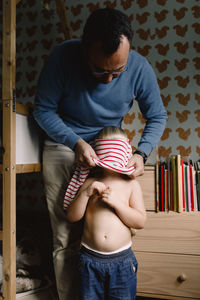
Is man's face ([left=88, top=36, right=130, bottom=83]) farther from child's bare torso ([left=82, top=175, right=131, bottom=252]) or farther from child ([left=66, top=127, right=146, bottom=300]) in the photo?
child's bare torso ([left=82, top=175, right=131, bottom=252])

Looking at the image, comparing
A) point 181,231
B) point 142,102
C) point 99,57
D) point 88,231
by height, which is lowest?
point 181,231

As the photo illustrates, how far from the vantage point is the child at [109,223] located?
3.06 feet

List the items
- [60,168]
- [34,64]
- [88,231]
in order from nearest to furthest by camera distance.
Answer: [88,231], [60,168], [34,64]

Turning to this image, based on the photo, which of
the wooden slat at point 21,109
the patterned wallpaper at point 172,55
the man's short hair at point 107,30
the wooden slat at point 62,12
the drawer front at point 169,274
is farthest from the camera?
the patterned wallpaper at point 172,55

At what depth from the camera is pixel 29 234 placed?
1.45 meters

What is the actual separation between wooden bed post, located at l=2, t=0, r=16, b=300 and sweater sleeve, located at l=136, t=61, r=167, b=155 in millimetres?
532

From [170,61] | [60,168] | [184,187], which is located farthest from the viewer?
[170,61]

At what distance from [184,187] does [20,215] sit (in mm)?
1293

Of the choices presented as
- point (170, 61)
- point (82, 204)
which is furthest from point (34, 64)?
point (82, 204)

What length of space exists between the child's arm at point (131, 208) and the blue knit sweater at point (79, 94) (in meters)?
0.19

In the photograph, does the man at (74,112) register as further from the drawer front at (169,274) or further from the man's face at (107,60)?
the drawer front at (169,274)

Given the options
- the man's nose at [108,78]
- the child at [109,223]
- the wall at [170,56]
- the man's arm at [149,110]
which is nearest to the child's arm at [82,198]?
the child at [109,223]

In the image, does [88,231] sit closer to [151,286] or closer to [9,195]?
[9,195]

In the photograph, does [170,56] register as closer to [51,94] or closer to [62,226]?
[51,94]
